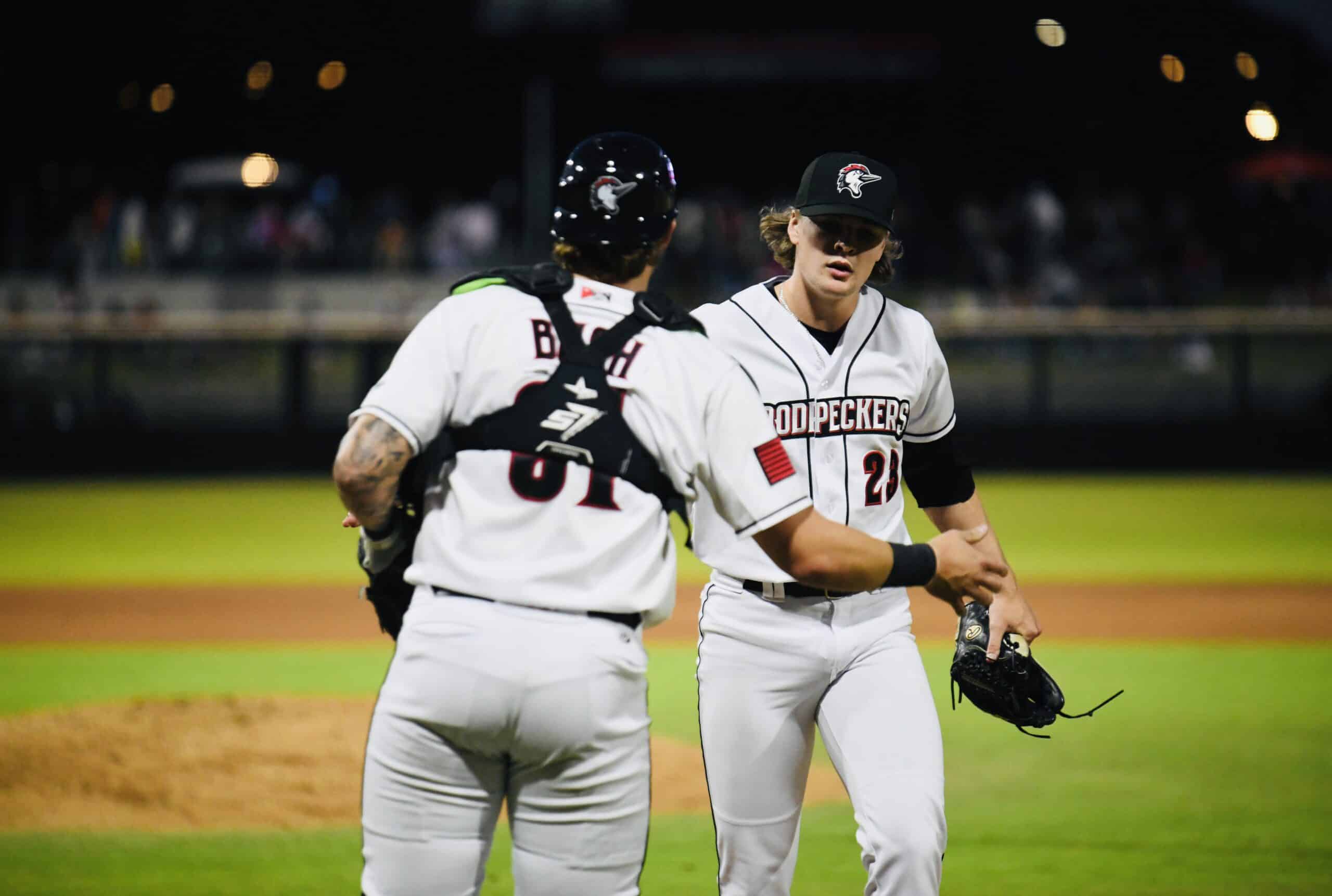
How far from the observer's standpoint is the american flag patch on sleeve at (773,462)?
2.48m

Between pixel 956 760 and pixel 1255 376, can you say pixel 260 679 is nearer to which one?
pixel 956 760

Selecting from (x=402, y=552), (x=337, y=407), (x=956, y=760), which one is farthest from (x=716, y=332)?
(x=337, y=407)

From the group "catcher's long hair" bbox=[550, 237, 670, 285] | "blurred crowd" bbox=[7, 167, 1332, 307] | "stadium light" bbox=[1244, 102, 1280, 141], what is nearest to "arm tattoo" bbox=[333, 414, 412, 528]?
"catcher's long hair" bbox=[550, 237, 670, 285]

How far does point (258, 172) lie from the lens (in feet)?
80.4

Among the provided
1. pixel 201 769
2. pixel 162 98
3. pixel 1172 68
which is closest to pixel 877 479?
pixel 201 769

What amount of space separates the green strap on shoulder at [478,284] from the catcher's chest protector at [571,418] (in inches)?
1.4

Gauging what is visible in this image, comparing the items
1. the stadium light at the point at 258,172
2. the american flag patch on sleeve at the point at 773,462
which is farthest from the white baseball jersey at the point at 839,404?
the stadium light at the point at 258,172

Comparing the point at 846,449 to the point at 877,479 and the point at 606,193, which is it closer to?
the point at 877,479

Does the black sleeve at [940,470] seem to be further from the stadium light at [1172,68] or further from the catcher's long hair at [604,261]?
the stadium light at [1172,68]

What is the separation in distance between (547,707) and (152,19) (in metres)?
29.2

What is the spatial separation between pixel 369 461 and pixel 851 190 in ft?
4.87

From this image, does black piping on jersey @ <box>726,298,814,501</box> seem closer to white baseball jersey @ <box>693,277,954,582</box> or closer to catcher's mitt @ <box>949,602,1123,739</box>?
white baseball jersey @ <box>693,277,954,582</box>

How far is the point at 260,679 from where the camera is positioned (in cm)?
749

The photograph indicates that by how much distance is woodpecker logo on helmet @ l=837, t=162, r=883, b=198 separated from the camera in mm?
3301
